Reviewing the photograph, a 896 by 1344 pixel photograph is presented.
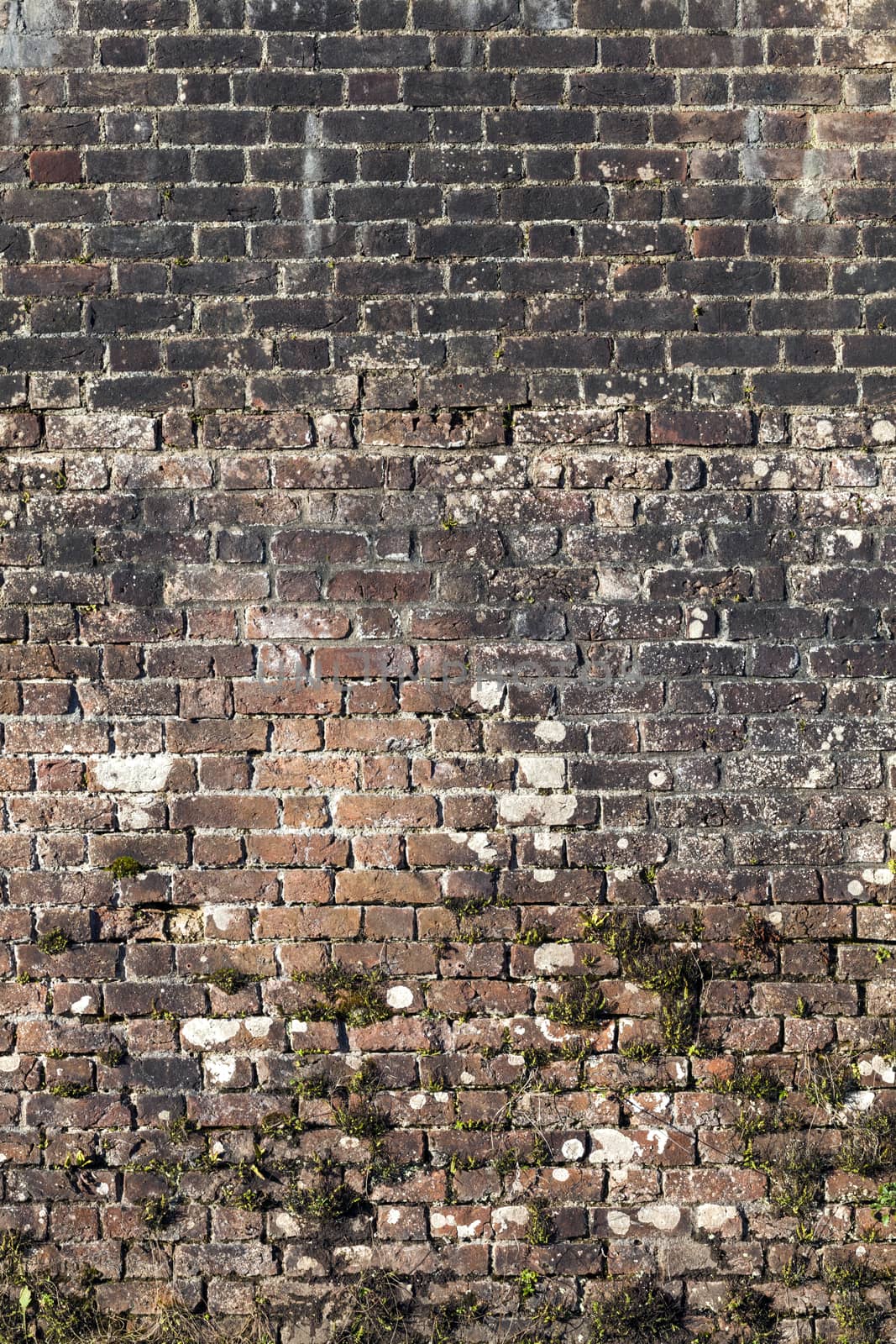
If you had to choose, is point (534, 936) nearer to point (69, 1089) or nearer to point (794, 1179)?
point (794, 1179)

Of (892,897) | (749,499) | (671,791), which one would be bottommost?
(892,897)

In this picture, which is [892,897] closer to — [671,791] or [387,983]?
[671,791]

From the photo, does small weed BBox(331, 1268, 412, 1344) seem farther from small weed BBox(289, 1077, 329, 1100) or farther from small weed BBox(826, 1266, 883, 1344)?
small weed BBox(826, 1266, 883, 1344)

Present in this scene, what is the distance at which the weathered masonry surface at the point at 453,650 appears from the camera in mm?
2566

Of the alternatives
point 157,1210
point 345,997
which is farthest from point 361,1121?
point 157,1210

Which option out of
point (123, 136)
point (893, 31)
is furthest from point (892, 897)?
point (123, 136)

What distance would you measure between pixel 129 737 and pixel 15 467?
81 cm

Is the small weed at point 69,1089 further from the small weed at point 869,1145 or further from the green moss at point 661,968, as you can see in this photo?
the small weed at point 869,1145

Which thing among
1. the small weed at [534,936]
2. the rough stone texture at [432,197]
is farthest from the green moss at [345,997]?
the rough stone texture at [432,197]

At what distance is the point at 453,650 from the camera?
2.62 m

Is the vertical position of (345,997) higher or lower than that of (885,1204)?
higher

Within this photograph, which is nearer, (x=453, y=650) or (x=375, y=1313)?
(x=375, y=1313)

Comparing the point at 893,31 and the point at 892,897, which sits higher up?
the point at 893,31

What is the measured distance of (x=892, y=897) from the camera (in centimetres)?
265
